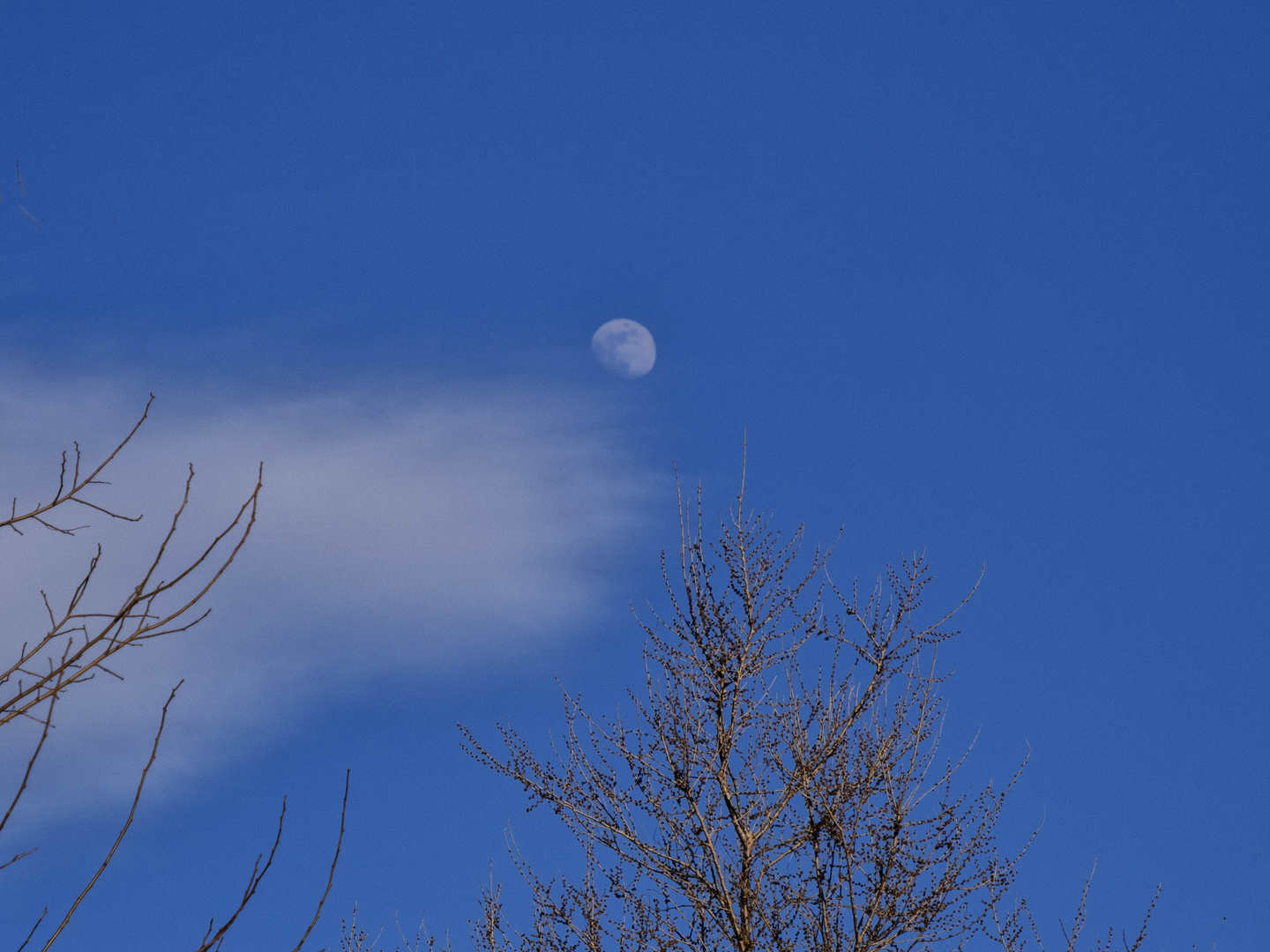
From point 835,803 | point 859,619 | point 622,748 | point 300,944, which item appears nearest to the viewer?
point 300,944

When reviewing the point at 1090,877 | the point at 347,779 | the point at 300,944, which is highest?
the point at 1090,877

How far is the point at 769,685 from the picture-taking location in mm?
7809

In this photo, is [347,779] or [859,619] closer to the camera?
[347,779]

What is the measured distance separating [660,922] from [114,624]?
6.24 meters

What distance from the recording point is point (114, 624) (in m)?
1.88

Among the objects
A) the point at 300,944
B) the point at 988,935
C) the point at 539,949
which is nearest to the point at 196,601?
the point at 300,944

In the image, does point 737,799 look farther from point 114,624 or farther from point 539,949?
point 114,624

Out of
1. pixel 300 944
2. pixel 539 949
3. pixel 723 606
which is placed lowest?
pixel 300 944

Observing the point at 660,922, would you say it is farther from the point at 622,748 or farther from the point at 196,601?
the point at 196,601

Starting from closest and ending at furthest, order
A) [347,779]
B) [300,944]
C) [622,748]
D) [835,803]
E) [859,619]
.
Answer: [300,944] → [347,779] → [835,803] → [622,748] → [859,619]

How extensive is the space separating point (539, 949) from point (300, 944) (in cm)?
658

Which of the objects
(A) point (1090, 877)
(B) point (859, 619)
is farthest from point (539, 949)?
(A) point (1090, 877)

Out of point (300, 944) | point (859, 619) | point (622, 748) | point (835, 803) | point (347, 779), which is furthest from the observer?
point (859, 619)

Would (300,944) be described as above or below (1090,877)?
below
